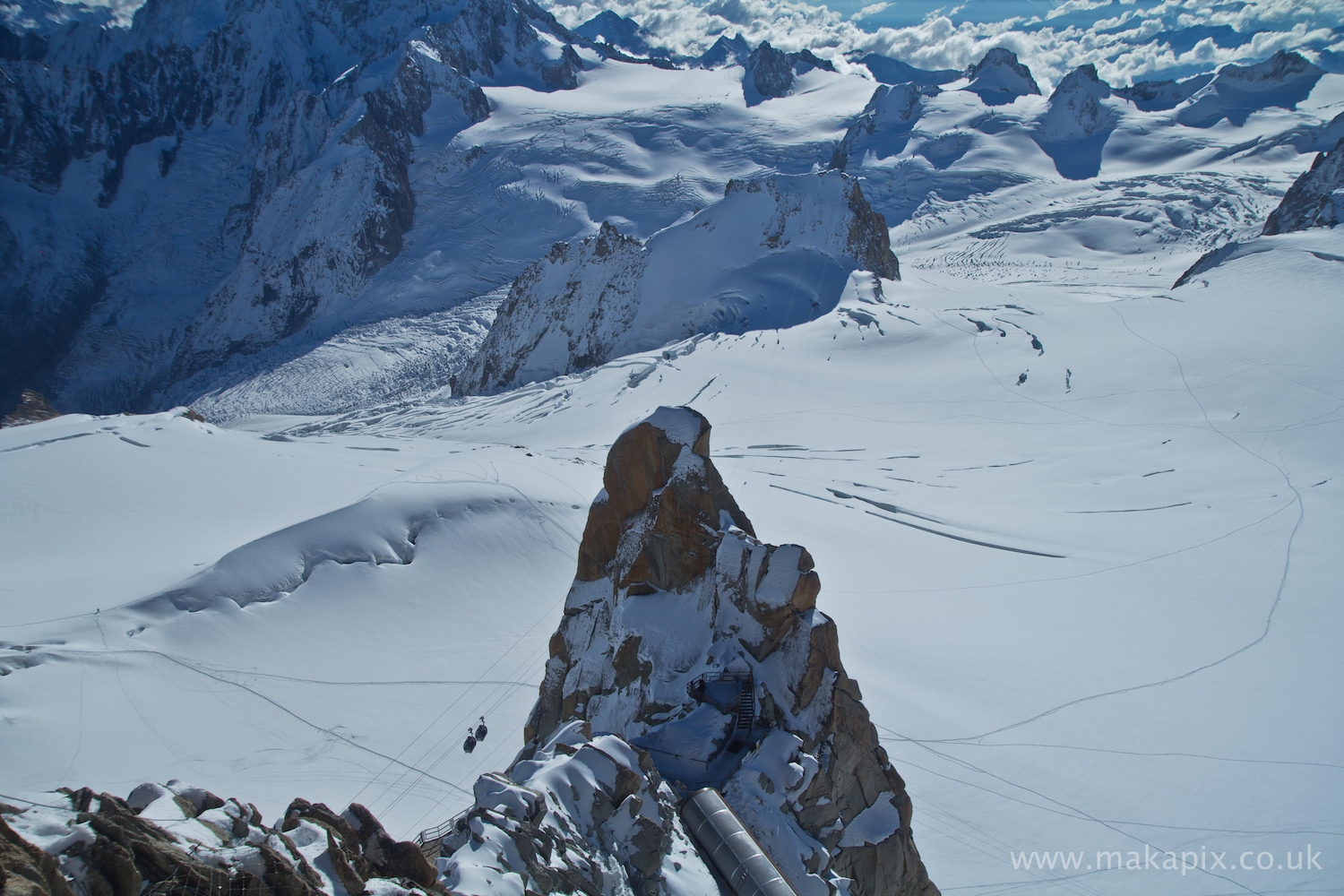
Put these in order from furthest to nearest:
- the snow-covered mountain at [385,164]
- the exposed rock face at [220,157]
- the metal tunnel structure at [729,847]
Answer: the exposed rock face at [220,157], the snow-covered mountain at [385,164], the metal tunnel structure at [729,847]

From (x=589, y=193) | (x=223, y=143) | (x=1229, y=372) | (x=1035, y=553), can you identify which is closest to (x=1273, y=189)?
(x=1229, y=372)

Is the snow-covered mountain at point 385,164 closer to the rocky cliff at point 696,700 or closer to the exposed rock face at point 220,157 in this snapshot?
the exposed rock face at point 220,157

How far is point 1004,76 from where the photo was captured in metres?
136

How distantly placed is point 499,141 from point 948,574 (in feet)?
371

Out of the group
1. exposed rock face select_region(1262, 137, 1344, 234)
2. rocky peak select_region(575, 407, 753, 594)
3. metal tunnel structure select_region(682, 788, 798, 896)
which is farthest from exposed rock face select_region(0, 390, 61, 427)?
exposed rock face select_region(1262, 137, 1344, 234)

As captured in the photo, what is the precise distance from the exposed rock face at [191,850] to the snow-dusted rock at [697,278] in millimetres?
46879

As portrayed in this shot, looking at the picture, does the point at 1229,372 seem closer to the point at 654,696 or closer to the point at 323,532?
the point at 654,696

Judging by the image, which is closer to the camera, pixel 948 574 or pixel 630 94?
pixel 948 574

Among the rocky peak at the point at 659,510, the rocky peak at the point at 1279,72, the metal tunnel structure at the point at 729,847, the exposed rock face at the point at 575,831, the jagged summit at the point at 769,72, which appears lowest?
the metal tunnel structure at the point at 729,847

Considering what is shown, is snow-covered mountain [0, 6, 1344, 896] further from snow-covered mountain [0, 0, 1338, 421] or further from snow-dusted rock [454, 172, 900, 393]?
snow-covered mountain [0, 0, 1338, 421]

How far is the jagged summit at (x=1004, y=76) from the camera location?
441ft

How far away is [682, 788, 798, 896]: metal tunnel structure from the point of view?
28.6ft

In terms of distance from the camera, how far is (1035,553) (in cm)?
2291

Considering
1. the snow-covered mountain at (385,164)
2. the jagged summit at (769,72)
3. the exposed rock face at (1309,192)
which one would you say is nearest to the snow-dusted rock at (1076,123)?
the snow-covered mountain at (385,164)
